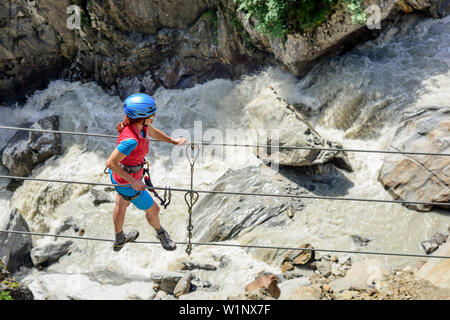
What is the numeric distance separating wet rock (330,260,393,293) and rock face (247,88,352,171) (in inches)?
141

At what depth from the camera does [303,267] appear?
702 centimetres

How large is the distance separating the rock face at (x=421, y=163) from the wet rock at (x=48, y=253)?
8.06 metres

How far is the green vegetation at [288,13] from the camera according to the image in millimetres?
10445

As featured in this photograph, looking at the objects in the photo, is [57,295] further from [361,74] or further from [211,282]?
[361,74]

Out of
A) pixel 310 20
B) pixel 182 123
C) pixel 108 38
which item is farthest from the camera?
pixel 108 38

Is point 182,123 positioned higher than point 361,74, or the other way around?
point 361,74

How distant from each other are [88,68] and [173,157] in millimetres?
6632

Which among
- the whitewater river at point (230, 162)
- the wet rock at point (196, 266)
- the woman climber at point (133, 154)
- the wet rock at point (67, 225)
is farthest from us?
the wet rock at point (67, 225)

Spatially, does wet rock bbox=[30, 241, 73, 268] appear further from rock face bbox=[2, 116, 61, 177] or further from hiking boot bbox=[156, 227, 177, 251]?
hiking boot bbox=[156, 227, 177, 251]

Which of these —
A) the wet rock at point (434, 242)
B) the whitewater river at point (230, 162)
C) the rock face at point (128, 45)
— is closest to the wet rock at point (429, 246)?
the wet rock at point (434, 242)

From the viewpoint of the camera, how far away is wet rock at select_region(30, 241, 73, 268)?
910 cm

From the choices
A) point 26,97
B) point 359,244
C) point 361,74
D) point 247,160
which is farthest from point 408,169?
point 26,97

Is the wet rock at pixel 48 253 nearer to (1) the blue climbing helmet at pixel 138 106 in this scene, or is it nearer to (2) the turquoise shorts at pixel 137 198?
(2) the turquoise shorts at pixel 137 198

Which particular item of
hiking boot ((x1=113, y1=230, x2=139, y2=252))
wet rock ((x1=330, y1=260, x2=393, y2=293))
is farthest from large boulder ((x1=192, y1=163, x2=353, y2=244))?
hiking boot ((x1=113, y1=230, x2=139, y2=252))
